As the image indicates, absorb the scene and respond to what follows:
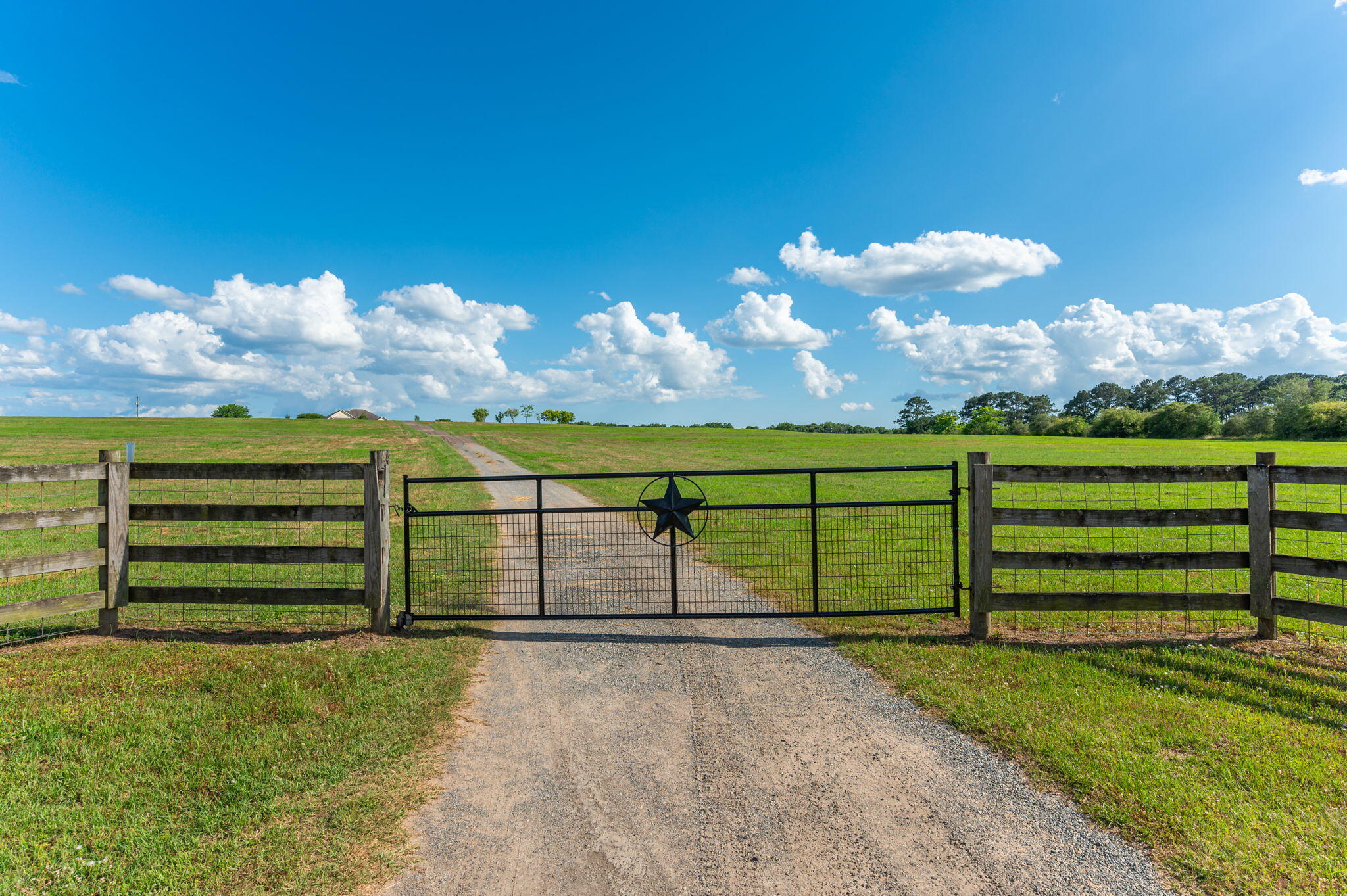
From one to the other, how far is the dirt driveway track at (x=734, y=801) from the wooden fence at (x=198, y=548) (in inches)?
85.1

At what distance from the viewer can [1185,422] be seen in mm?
86875

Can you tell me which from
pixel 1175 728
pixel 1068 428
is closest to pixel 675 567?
pixel 1175 728

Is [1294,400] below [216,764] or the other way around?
the other way around

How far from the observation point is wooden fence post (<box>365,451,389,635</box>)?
6520 mm

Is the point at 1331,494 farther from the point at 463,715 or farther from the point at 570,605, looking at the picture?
the point at 463,715

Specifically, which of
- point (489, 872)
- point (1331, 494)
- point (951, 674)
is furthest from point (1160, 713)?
point (1331, 494)

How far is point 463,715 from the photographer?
15.4ft

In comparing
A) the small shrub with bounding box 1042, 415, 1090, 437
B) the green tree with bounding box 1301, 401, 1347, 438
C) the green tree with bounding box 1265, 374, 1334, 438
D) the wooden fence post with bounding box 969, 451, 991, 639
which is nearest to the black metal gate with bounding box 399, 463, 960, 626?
the wooden fence post with bounding box 969, 451, 991, 639

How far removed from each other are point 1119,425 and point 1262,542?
108m

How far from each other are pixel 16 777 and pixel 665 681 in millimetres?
4190

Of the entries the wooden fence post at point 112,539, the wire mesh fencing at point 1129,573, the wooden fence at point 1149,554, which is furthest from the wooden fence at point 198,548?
the wire mesh fencing at point 1129,573

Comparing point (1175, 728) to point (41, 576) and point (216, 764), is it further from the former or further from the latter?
point (41, 576)

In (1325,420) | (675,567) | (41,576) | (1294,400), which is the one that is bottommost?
(41,576)

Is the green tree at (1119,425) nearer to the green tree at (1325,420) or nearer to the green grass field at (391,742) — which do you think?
the green tree at (1325,420)
